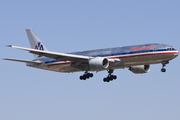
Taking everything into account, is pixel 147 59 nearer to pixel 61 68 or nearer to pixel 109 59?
pixel 109 59

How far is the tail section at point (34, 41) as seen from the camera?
64.8m

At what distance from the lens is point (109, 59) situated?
52.9 metres

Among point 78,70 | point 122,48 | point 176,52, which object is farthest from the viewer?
point 78,70

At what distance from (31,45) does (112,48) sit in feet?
58.8

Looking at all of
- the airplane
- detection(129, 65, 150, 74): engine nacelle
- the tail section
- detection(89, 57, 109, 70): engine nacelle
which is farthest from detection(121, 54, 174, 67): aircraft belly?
the tail section

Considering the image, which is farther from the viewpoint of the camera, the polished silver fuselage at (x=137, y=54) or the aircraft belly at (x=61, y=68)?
the aircraft belly at (x=61, y=68)

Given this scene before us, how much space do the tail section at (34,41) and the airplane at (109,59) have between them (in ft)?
16.7

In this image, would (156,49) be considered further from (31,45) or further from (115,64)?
(31,45)

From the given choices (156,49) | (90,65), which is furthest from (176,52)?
(90,65)

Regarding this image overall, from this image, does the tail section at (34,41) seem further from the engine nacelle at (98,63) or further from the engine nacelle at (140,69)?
the engine nacelle at (140,69)

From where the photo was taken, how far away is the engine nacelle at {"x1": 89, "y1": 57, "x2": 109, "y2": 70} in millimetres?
51688

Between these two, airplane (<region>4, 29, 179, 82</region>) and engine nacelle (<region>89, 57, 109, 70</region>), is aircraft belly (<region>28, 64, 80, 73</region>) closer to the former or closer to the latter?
airplane (<region>4, 29, 179, 82</region>)

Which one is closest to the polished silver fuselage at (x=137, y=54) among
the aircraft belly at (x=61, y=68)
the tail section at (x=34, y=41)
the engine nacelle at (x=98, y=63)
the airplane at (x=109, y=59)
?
the airplane at (x=109, y=59)

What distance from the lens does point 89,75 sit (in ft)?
185
